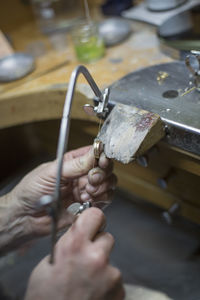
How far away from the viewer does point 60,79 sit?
37.5 inches

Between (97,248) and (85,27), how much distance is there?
80cm

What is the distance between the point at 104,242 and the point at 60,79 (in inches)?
23.6

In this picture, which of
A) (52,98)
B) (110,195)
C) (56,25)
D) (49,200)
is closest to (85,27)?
(52,98)

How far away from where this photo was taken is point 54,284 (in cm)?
47

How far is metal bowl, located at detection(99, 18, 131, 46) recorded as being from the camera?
3.55 feet

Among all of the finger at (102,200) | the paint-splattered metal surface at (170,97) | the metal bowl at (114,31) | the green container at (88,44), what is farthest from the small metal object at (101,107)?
the metal bowl at (114,31)

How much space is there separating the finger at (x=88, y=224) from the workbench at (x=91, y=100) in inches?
9.7

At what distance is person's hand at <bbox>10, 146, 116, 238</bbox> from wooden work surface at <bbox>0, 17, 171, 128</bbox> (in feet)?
0.71

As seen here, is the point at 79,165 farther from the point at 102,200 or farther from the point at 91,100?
the point at 91,100

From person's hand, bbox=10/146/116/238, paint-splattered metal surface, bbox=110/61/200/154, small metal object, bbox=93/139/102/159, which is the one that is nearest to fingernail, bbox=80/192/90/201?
person's hand, bbox=10/146/116/238

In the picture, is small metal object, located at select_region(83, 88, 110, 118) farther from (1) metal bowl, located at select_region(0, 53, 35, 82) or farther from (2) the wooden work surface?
(1) metal bowl, located at select_region(0, 53, 35, 82)

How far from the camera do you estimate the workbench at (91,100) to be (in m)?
0.81

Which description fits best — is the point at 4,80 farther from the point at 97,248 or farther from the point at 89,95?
the point at 97,248

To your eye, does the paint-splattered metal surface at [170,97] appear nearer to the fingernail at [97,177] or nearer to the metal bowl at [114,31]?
the fingernail at [97,177]
